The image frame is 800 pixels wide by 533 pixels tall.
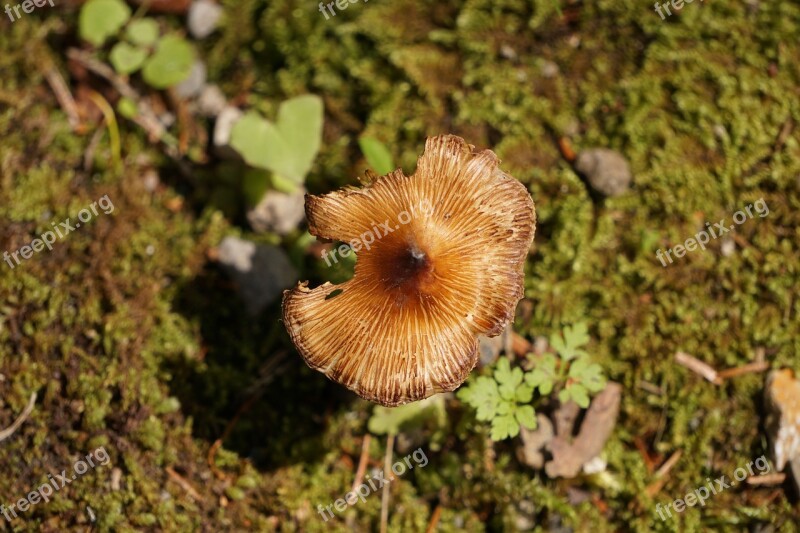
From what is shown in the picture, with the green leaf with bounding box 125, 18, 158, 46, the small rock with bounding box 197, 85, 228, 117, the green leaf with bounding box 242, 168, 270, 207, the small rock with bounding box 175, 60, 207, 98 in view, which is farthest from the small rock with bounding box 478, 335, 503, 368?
the green leaf with bounding box 125, 18, 158, 46

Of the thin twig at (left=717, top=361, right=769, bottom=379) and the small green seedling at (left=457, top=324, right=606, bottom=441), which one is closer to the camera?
the small green seedling at (left=457, top=324, right=606, bottom=441)

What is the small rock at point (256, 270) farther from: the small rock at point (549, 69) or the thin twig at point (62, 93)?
the small rock at point (549, 69)

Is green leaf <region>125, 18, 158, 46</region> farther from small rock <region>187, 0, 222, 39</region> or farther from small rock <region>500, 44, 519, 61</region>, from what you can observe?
small rock <region>500, 44, 519, 61</region>

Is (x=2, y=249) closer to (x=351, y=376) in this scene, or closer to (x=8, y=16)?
(x=8, y=16)

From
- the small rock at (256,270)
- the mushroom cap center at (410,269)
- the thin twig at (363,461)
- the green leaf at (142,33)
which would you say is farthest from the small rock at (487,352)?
the green leaf at (142,33)

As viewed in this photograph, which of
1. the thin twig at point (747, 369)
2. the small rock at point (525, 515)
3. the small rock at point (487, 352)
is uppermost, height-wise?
the small rock at point (487, 352)

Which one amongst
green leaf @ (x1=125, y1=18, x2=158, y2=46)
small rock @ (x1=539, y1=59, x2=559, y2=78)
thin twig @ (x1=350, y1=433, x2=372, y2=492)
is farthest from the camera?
green leaf @ (x1=125, y1=18, x2=158, y2=46)

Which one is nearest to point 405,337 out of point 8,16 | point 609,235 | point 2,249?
point 609,235
